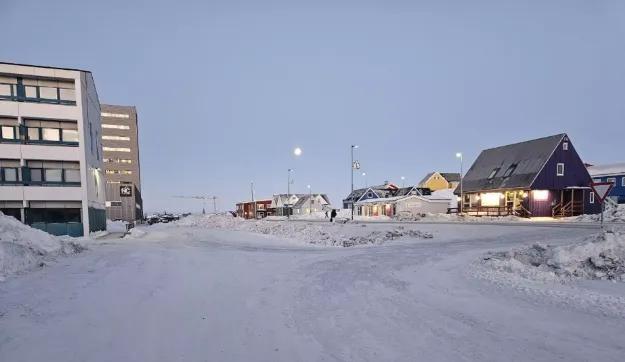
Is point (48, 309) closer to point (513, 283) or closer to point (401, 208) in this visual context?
point (513, 283)

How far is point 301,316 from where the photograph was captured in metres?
6.41

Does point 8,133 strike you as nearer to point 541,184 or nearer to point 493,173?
point 493,173

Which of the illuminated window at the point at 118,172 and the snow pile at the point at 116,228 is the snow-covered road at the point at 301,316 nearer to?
the snow pile at the point at 116,228

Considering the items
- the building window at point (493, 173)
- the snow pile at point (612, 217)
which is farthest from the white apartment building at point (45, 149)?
the building window at point (493, 173)

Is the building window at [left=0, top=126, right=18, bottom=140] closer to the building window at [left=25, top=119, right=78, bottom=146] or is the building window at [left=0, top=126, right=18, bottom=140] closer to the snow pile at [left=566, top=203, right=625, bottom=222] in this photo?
the building window at [left=25, top=119, right=78, bottom=146]

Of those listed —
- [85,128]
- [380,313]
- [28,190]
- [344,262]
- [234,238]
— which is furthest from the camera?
[85,128]

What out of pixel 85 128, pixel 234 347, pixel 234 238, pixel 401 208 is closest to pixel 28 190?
pixel 85 128

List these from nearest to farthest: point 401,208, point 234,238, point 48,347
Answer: point 48,347, point 234,238, point 401,208

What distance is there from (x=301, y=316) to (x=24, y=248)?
11.0 meters

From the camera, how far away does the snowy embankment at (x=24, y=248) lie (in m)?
10.5

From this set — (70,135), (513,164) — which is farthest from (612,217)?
(70,135)

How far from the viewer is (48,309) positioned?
6.59 m

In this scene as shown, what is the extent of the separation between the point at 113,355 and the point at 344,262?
8.58 m

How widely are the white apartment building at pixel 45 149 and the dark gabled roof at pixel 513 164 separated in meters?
43.7
